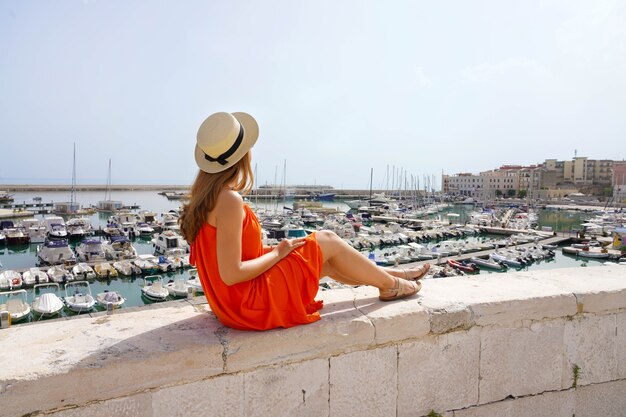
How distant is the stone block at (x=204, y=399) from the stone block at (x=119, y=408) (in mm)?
29

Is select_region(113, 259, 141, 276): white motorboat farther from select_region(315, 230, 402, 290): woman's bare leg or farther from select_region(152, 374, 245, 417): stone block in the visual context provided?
select_region(152, 374, 245, 417): stone block

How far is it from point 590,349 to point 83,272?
86.9 feet

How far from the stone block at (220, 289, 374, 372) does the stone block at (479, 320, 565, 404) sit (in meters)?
0.73

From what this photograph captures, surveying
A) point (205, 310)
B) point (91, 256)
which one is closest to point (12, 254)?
point (91, 256)

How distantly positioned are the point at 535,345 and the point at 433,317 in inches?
26.8

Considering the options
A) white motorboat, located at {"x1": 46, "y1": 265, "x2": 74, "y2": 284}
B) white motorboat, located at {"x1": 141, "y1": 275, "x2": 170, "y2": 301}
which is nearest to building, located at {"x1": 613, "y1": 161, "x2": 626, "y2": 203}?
white motorboat, located at {"x1": 141, "y1": 275, "x2": 170, "y2": 301}

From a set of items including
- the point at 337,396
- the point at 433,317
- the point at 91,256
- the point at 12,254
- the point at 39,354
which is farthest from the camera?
the point at 12,254

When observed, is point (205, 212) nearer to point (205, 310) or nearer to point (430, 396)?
point (205, 310)

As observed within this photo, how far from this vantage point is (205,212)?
6.98 ft

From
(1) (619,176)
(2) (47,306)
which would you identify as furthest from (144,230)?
(1) (619,176)

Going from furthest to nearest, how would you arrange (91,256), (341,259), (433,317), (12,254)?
(12,254)
(91,256)
(341,259)
(433,317)

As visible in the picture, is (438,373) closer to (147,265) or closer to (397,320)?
(397,320)

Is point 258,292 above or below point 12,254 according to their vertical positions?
above

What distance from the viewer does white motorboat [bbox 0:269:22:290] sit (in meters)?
22.1
